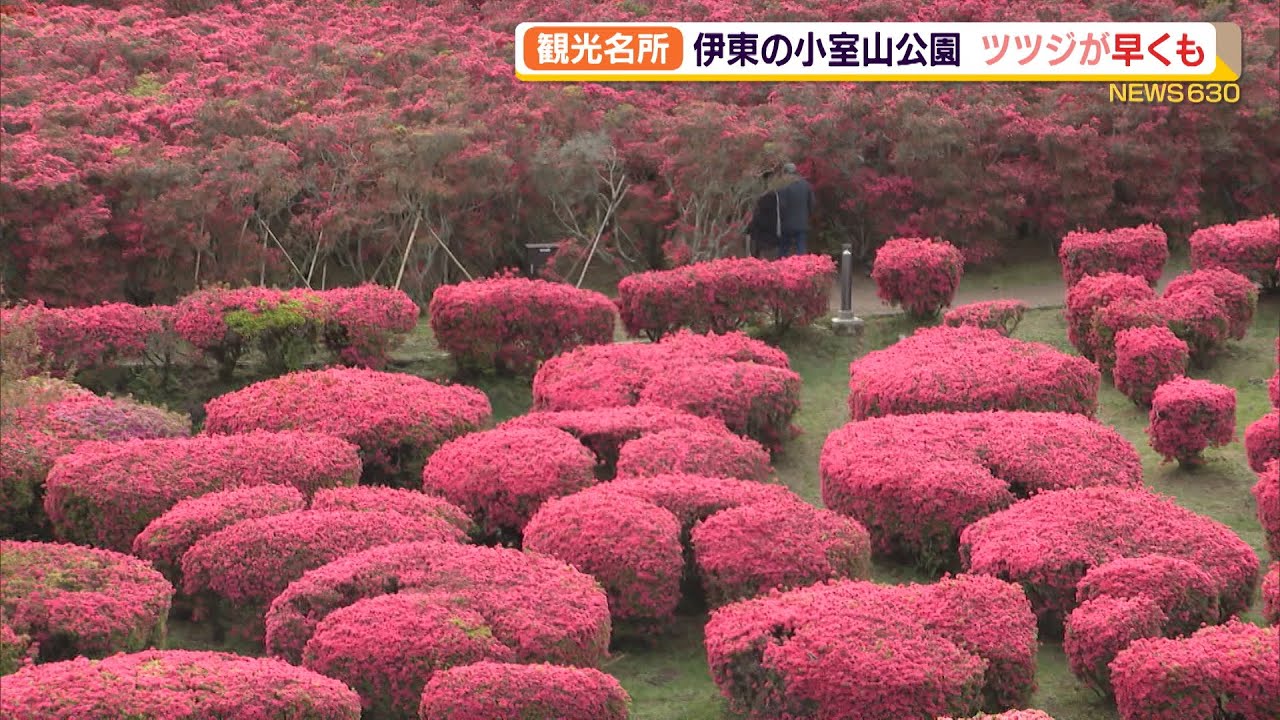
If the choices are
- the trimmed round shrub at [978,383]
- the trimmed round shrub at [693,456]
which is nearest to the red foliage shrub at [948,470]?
the trimmed round shrub at [693,456]

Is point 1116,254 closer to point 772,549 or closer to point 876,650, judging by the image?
point 772,549

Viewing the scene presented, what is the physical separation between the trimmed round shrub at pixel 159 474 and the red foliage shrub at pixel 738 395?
9.71 ft

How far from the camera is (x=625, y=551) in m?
10.9

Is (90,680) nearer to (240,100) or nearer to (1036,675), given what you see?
(1036,675)

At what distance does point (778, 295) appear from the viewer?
1781cm

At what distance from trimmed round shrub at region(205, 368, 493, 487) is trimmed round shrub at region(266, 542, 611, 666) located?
320 centimetres

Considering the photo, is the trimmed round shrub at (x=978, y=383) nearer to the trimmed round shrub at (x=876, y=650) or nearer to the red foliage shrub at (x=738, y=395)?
the red foliage shrub at (x=738, y=395)

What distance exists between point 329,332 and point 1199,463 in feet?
25.0

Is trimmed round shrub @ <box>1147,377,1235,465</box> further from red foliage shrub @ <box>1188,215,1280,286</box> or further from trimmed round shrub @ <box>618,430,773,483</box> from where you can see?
red foliage shrub @ <box>1188,215,1280,286</box>

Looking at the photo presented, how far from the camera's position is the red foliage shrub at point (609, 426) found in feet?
44.2

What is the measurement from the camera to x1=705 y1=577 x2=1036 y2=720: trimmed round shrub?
9234 mm
